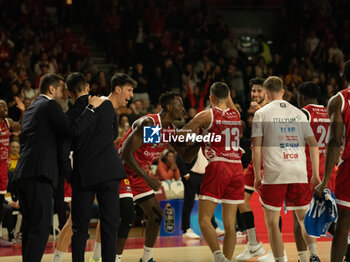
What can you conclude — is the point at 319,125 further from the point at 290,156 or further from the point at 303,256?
the point at 303,256

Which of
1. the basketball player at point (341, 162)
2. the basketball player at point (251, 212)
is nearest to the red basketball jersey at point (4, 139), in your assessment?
the basketball player at point (251, 212)

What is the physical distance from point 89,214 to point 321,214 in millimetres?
2234

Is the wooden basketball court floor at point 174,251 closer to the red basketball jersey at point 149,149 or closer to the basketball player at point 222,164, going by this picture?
the basketball player at point 222,164

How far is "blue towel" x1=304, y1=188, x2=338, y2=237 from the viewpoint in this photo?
607cm

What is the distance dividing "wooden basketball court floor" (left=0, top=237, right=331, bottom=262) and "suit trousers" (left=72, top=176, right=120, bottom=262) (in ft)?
5.78

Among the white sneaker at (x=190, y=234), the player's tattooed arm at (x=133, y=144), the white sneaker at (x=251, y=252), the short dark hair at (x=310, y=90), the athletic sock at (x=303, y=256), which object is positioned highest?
the short dark hair at (x=310, y=90)

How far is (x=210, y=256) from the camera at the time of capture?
26.8 feet

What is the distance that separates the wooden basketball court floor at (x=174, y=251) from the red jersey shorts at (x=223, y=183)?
48.0 inches

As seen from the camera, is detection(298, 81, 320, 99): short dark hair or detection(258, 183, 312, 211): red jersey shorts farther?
detection(298, 81, 320, 99): short dark hair

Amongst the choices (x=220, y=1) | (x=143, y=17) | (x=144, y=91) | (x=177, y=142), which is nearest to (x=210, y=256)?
(x=177, y=142)

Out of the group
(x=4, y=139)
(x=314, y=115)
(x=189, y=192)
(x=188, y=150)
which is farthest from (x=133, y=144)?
(x=189, y=192)

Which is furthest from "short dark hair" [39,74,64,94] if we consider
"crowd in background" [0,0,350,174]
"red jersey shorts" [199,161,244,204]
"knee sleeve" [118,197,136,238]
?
"crowd in background" [0,0,350,174]

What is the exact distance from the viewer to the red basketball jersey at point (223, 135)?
7004mm

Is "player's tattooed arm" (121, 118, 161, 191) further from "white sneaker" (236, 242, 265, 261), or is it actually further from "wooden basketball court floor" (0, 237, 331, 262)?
"white sneaker" (236, 242, 265, 261)
